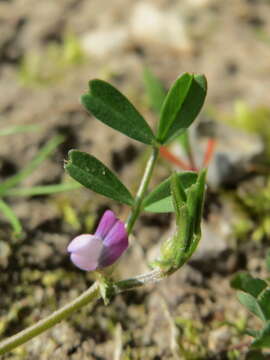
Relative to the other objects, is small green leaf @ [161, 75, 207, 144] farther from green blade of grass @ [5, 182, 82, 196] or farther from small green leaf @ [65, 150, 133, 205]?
green blade of grass @ [5, 182, 82, 196]

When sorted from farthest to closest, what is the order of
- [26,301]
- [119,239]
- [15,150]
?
[15,150]
[26,301]
[119,239]

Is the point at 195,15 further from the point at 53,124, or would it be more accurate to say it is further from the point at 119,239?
the point at 119,239

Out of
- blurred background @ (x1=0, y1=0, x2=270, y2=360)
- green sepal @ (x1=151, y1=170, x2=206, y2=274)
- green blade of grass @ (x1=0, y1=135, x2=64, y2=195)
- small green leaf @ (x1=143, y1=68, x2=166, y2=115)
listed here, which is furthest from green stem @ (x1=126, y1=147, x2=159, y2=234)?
small green leaf @ (x1=143, y1=68, x2=166, y2=115)

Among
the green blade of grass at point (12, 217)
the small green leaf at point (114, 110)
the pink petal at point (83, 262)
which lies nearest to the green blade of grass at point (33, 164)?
the green blade of grass at point (12, 217)

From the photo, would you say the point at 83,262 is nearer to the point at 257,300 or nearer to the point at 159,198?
the point at 159,198

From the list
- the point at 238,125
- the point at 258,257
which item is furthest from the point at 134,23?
the point at 258,257

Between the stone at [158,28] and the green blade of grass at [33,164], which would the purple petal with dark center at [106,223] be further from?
the stone at [158,28]
